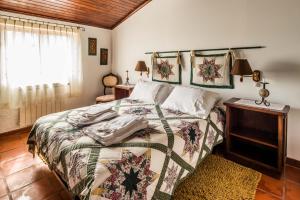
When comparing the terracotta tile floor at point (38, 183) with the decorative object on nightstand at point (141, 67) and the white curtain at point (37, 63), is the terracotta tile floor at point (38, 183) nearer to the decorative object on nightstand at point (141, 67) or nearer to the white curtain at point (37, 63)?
the white curtain at point (37, 63)

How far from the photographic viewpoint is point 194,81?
3.04 metres

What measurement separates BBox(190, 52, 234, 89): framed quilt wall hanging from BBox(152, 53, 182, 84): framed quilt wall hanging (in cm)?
28

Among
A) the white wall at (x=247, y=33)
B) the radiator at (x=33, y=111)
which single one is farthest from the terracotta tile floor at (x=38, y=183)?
the radiator at (x=33, y=111)

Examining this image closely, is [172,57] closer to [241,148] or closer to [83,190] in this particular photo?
[241,148]

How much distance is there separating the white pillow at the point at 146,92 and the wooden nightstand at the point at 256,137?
111cm

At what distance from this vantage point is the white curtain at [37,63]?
2.95 m

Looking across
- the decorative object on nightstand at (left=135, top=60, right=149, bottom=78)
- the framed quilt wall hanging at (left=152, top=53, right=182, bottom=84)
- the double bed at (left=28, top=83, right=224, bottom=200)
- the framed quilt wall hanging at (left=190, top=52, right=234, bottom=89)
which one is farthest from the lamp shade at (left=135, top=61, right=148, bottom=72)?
the double bed at (left=28, top=83, right=224, bottom=200)

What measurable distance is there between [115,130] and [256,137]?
1706 mm

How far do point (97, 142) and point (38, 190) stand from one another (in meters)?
0.92

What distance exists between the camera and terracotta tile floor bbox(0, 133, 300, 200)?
5.86 ft

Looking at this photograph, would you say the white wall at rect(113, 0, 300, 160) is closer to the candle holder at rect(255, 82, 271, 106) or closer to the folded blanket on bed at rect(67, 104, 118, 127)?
the candle holder at rect(255, 82, 271, 106)

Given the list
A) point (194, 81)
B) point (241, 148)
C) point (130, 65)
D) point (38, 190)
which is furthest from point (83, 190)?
point (130, 65)

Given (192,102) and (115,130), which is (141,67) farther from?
(115,130)

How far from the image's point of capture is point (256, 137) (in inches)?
88.5
